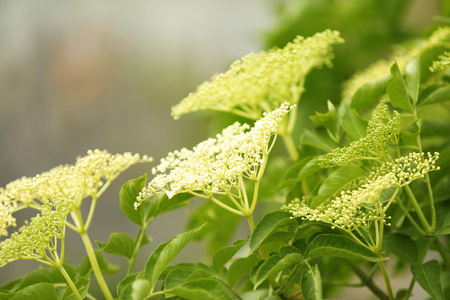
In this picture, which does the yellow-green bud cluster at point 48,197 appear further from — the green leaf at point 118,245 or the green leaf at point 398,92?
the green leaf at point 398,92

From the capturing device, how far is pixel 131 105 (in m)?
2.28

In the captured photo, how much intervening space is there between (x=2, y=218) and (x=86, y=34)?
1.98 meters

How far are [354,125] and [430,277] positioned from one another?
185 mm

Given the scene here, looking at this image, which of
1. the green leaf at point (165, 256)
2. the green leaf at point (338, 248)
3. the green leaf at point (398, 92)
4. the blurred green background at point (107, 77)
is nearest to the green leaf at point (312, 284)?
the green leaf at point (338, 248)

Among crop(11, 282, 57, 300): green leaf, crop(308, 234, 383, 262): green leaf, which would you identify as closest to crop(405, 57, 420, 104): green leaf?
crop(308, 234, 383, 262): green leaf

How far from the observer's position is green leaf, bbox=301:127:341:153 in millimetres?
567

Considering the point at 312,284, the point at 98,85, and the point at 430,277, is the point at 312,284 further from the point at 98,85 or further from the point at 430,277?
the point at 98,85

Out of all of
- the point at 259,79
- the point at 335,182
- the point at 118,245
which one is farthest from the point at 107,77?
the point at 335,182

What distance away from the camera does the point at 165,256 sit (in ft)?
1.46

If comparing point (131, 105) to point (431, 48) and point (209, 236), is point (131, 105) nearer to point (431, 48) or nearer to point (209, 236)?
point (209, 236)

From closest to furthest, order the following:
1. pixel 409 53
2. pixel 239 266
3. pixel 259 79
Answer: pixel 239 266, pixel 259 79, pixel 409 53

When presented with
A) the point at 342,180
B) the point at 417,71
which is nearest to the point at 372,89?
the point at 417,71

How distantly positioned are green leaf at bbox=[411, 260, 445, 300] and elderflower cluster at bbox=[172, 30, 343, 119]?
0.29 meters

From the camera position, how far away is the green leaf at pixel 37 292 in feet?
1.43
